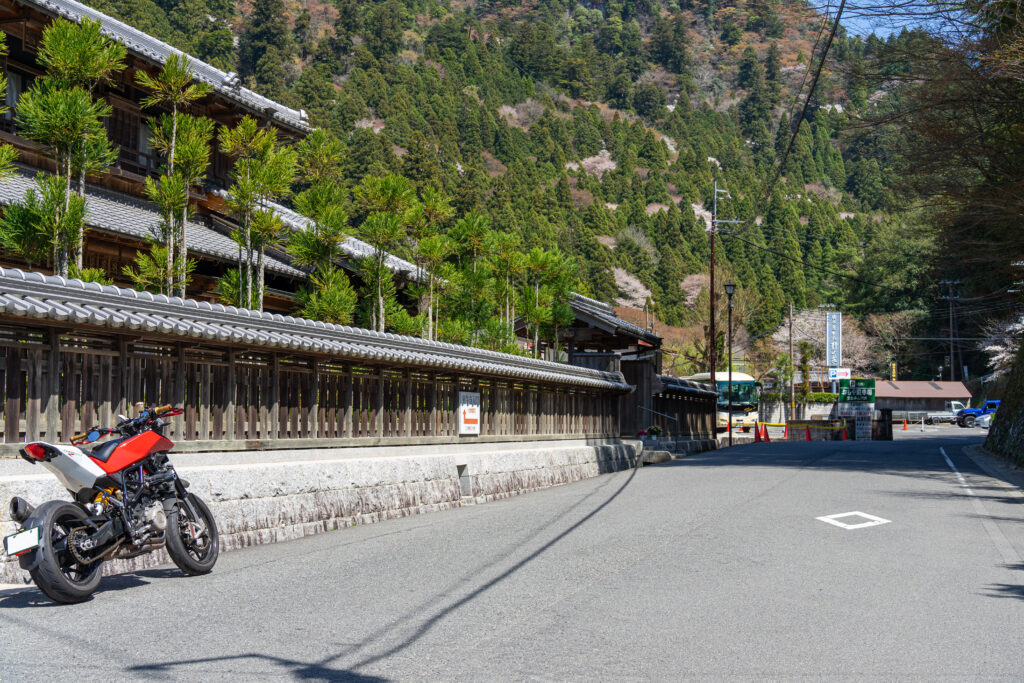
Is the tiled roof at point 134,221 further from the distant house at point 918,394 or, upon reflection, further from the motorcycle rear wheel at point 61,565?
the distant house at point 918,394

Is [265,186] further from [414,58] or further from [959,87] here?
[414,58]

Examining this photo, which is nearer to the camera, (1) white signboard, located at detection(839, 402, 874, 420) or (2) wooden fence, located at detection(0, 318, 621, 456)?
(2) wooden fence, located at detection(0, 318, 621, 456)

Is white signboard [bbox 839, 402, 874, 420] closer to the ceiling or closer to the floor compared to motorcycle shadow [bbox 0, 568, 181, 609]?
closer to the ceiling

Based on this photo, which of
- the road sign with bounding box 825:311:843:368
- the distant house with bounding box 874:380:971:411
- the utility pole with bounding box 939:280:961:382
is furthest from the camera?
the distant house with bounding box 874:380:971:411

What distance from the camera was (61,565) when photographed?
21.9ft

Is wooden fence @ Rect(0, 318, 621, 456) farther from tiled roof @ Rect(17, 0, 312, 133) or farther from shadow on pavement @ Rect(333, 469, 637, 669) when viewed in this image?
tiled roof @ Rect(17, 0, 312, 133)

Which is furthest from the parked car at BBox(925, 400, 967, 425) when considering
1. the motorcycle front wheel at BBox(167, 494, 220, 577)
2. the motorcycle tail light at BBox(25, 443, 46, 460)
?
the motorcycle tail light at BBox(25, 443, 46, 460)

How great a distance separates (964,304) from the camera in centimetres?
7256

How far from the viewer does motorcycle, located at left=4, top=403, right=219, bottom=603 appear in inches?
252

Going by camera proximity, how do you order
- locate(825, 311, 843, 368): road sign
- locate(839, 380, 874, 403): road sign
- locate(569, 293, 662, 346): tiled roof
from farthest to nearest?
locate(825, 311, 843, 368): road sign
locate(839, 380, 874, 403): road sign
locate(569, 293, 662, 346): tiled roof

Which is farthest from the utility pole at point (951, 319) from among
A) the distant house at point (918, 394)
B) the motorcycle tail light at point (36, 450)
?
the motorcycle tail light at point (36, 450)

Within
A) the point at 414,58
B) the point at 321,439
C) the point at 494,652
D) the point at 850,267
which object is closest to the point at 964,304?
the point at 850,267


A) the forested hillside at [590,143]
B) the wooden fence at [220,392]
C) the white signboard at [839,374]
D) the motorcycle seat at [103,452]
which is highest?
the forested hillside at [590,143]

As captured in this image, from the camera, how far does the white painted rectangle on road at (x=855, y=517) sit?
37.2ft
